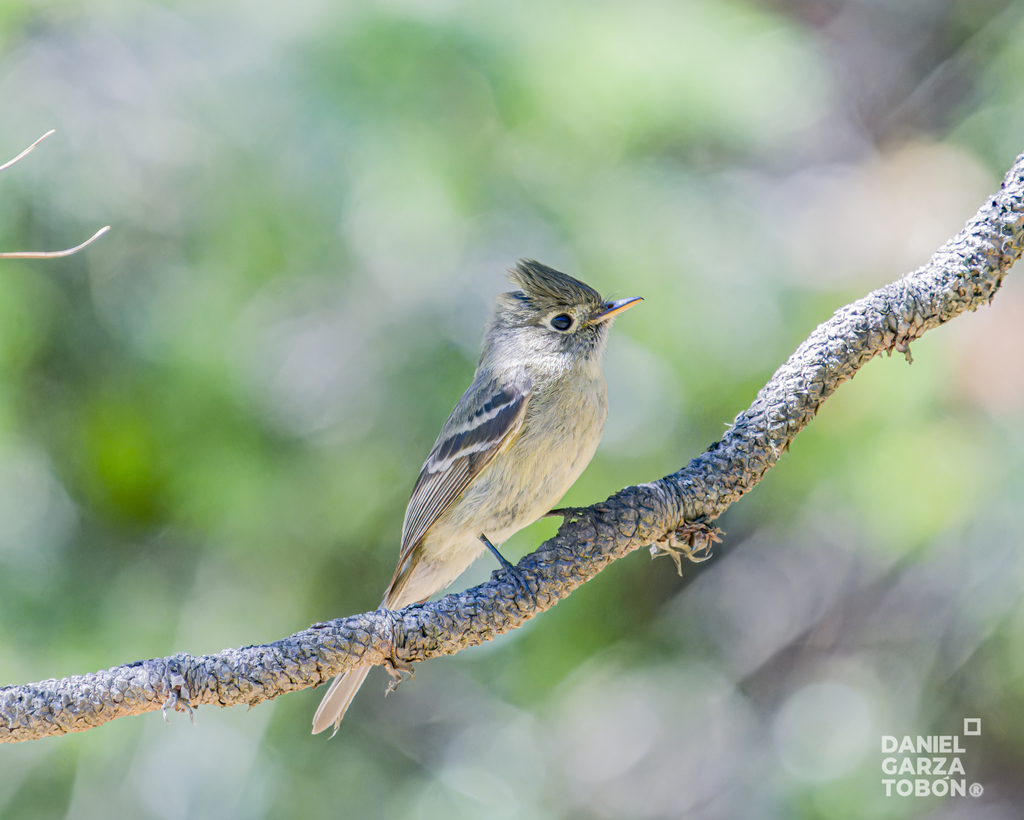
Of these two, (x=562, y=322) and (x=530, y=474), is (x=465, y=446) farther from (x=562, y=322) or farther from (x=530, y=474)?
(x=562, y=322)

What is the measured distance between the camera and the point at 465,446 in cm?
274

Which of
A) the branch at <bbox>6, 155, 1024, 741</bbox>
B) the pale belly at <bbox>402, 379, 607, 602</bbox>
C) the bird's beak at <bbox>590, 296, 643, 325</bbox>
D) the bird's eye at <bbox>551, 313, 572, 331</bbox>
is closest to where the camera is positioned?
the branch at <bbox>6, 155, 1024, 741</bbox>

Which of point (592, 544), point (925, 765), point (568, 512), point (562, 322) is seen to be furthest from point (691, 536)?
point (925, 765)

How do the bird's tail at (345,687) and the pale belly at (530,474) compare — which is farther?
the pale belly at (530,474)

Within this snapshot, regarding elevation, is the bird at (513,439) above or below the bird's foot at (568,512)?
above

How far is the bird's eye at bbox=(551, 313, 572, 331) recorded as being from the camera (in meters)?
2.87

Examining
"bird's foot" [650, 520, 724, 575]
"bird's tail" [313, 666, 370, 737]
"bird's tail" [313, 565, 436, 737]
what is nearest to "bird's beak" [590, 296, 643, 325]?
"bird's foot" [650, 520, 724, 575]

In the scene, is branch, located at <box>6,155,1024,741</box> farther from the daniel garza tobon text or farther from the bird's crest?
the daniel garza tobon text

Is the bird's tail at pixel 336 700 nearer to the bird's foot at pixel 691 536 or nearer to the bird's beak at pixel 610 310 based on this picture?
the bird's foot at pixel 691 536

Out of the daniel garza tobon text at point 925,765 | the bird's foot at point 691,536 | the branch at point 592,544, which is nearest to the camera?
the branch at point 592,544

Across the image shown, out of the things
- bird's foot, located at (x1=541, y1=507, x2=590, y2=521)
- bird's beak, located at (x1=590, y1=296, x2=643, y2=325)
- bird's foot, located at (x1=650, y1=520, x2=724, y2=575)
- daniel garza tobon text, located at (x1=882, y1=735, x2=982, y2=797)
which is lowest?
daniel garza tobon text, located at (x1=882, y1=735, x2=982, y2=797)

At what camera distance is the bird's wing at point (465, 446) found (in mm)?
2637

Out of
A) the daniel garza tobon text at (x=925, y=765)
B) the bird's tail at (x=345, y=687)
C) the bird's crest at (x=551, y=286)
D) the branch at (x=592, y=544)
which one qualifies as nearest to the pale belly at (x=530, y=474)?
the bird's tail at (x=345, y=687)

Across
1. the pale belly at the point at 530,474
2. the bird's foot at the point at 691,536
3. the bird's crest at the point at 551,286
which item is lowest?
the bird's foot at the point at 691,536
